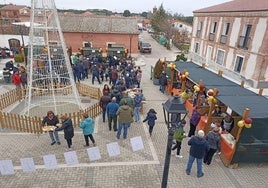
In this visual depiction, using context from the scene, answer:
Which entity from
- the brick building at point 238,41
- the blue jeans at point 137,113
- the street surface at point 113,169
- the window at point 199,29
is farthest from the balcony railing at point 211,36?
the street surface at point 113,169

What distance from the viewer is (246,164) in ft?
26.5

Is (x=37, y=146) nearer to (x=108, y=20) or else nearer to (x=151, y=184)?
(x=151, y=184)

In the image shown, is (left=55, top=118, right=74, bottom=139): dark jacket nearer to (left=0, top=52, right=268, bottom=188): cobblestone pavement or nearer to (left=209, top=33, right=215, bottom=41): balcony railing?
(left=0, top=52, right=268, bottom=188): cobblestone pavement

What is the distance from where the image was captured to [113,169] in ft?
24.7

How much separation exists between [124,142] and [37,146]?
3358 millimetres

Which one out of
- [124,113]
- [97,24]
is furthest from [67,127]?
[97,24]

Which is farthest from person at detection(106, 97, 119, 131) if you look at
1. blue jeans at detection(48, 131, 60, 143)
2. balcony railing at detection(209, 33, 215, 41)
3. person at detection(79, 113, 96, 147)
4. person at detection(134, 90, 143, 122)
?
balcony railing at detection(209, 33, 215, 41)

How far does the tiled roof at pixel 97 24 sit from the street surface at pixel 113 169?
20338 millimetres

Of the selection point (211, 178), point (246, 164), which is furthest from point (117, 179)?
point (246, 164)

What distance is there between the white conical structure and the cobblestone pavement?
2.36 metres

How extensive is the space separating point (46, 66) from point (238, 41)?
1429cm

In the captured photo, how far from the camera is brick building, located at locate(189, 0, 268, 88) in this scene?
15.2 metres

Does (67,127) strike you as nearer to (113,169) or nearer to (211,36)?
(113,169)

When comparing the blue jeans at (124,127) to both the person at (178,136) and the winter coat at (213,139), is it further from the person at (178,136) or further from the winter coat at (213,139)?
the winter coat at (213,139)
